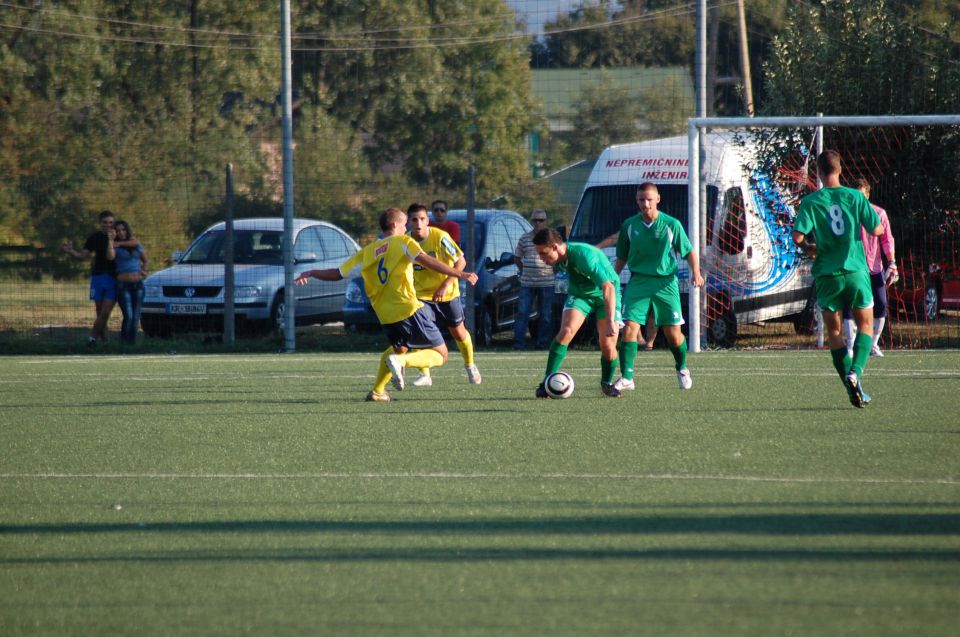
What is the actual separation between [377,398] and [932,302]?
40.8ft

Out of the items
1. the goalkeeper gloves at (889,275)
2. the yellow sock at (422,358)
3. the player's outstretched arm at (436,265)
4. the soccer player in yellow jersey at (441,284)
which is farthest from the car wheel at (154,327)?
the goalkeeper gloves at (889,275)

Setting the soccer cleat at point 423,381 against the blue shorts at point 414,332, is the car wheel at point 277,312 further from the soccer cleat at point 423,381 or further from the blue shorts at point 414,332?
the blue shorts at point 414,332

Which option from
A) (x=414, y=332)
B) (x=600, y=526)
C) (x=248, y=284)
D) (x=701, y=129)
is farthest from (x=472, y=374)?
(x=248, y=284)

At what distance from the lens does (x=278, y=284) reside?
17.9m

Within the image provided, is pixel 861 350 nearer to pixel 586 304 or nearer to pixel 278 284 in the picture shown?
pixel 586 304

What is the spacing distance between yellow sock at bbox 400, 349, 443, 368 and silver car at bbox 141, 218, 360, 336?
693 centimetres

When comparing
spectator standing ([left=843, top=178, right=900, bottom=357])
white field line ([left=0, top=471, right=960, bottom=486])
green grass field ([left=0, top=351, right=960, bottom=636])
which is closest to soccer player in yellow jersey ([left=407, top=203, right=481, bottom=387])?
green grass field ([left=0, top=351, right=960, bottom=636])

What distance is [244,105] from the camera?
30453mm

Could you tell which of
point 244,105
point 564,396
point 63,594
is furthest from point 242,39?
point 63,594

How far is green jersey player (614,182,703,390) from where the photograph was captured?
1048 cm

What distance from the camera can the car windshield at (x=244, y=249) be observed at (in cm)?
1846

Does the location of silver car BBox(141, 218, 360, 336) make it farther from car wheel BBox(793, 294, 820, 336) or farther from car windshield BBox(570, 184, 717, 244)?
car wheel BBox(793, 294, 820, 336)

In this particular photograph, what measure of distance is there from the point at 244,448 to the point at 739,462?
3.04m

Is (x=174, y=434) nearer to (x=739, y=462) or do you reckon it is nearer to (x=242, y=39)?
(x=739, y=462)
